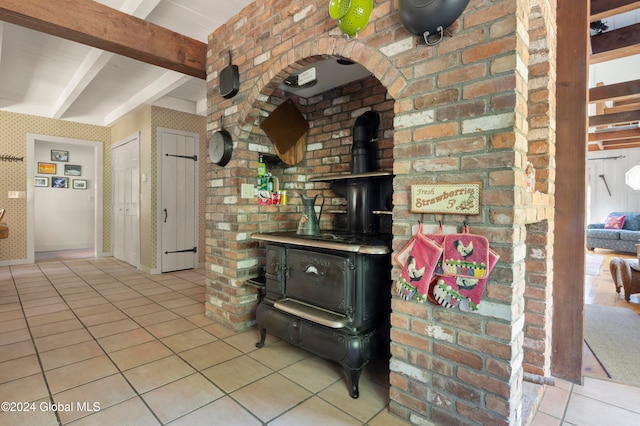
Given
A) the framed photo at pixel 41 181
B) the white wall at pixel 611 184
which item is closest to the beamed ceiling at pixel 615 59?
the white wall at pixel 611 184

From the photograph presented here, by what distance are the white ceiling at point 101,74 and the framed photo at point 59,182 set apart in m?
1.98

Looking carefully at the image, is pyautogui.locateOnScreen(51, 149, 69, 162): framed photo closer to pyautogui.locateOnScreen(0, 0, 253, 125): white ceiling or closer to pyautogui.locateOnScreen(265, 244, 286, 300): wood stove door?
pyautogui.locateOnScreen(0, 0, 253, 125): white ceiling

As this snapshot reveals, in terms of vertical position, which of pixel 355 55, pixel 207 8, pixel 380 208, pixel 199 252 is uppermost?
pixel 207 8

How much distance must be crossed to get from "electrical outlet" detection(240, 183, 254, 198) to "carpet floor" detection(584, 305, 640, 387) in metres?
2.71

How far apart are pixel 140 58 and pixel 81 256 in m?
5.21

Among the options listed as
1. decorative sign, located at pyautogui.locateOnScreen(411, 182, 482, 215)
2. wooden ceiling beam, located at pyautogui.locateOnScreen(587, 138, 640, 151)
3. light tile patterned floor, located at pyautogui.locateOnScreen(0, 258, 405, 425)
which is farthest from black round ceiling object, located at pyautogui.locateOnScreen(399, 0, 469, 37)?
wooden ceiling beam, located at pyautogui.locateOnScreen(587, 138, 640, 151)

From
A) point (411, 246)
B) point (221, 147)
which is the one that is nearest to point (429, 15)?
point (411, 246)

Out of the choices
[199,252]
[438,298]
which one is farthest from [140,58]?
[199,252]

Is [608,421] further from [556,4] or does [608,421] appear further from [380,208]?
[556,4]

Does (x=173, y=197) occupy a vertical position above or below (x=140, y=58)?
A: below

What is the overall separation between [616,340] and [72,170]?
932 cm

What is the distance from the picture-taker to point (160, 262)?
475cm

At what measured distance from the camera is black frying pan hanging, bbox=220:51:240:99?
2.48 metres

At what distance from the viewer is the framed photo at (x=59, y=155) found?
268 inches
